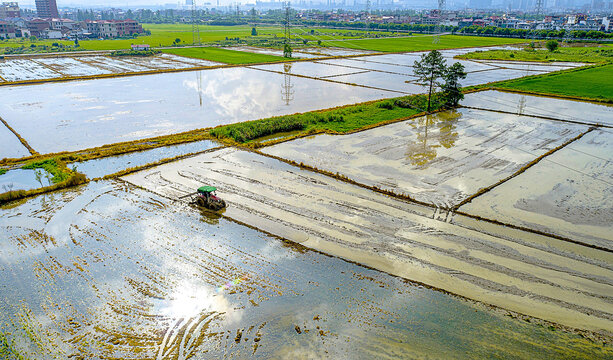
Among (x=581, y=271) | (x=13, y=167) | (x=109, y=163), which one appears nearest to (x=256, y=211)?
(x=109, y=163)

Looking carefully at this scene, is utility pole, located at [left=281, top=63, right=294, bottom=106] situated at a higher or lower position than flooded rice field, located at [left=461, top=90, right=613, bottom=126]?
higher

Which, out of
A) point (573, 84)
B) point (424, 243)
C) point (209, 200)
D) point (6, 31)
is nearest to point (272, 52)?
point (573, 84)

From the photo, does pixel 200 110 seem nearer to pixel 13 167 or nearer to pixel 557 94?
pixel 13 167

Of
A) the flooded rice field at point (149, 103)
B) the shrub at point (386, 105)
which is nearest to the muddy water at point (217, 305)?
the flooded rice field at point (149, 103)

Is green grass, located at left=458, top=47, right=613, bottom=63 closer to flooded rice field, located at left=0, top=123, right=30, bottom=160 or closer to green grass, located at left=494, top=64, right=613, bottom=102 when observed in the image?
green grass, located at left=494, top=64, right=613, bottom=102

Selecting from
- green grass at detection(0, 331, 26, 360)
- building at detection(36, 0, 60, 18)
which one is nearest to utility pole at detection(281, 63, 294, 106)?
green grass at detection(0, 331, 26, 360)

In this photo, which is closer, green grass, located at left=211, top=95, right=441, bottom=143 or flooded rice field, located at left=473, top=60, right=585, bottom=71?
green grass, located at left=211, top=95, right=441, bottom=143
